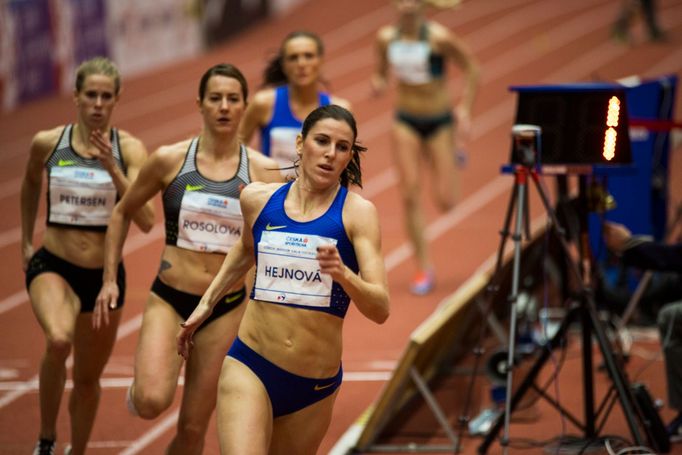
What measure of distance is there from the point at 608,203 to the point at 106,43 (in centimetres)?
1227

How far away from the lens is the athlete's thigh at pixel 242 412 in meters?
4.21

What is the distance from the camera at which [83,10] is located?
16594 mm

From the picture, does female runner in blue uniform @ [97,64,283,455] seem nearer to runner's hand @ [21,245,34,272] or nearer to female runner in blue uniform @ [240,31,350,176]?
runner's hand @ [21,245,34,272]

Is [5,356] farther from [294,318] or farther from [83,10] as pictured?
[83,10]

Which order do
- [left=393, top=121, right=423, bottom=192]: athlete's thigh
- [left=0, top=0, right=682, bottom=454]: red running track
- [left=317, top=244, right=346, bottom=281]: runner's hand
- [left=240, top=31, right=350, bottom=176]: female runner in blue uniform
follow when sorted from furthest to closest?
[left=393, top=121, right=423, bottom=192]: athlete's thigh, [left=0, top=0, right=682, bottom=454]: red running track, [left=240, top=31, right=350, bottom=176]: female runner in blue uniform, [left=317, top=244, right=346, bottom=281]: runner's hand

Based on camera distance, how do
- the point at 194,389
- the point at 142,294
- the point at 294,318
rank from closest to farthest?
the point at 294,318 → the point at 194,389 → the point at 142,294

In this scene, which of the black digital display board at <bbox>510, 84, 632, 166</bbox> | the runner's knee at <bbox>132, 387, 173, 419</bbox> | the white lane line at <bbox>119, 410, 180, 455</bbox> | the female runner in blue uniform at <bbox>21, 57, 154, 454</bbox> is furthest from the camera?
the white lane line at <bbox>119, 410, 180, 455</bbox>

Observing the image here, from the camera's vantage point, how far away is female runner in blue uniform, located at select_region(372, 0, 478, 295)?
31.7 ft

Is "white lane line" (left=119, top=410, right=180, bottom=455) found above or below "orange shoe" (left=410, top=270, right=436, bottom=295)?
below

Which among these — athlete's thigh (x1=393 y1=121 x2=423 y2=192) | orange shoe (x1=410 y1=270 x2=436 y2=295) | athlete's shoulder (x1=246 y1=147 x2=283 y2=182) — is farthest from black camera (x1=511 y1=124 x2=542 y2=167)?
orange shoe (x1=410 y1=270 x2=436 y2=295)

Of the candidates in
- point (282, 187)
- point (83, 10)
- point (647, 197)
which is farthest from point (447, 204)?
point (83, 10)

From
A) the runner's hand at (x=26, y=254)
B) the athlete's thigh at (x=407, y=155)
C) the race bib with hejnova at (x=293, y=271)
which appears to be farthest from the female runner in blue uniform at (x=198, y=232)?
the athlete's thigh at (x=407, y=155)

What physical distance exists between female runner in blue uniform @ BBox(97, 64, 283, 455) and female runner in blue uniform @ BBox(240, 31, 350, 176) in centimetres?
159

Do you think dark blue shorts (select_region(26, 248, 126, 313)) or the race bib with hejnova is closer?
the race bib with hejnova
